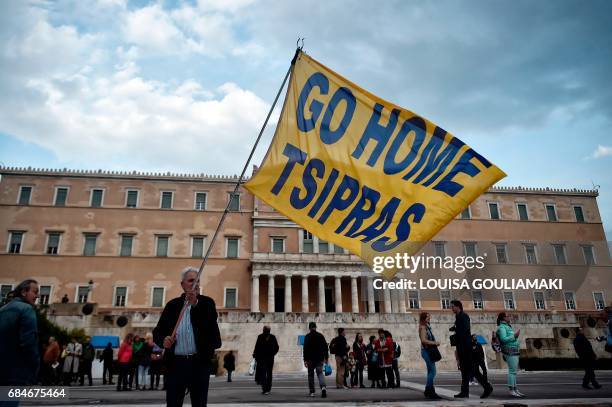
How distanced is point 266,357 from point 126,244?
3024 centimetres

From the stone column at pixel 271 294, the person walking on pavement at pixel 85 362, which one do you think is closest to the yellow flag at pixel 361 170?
the person walking on pavement at pixel 85 362

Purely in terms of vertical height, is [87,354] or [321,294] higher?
[321,294]

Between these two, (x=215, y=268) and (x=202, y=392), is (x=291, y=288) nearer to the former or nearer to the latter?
(x=215, y=268)

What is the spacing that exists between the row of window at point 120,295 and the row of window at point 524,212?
74.3 ft

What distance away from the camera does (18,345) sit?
351 centimetres

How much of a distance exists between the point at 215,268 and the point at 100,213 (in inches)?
423

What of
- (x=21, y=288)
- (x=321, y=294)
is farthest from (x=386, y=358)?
(x=321, y=294)

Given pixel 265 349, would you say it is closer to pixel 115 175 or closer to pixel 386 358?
pixel 386 358

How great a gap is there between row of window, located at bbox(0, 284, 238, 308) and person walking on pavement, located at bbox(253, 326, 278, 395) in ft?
87.1

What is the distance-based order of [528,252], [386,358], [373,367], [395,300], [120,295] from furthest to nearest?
[528,252] → [395,300] → [120,295] → [373,367] → [386,358]

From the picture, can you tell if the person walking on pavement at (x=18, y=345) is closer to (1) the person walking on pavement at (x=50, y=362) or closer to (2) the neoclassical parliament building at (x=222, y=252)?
(1) the person walking on pavement at (x=50, y=362)

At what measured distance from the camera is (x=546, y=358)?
20.5m

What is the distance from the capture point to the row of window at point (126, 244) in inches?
1361

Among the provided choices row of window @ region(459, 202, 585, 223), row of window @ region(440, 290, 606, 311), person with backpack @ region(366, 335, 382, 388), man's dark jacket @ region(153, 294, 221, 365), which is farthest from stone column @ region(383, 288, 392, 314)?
man's dark jacket @ region(153, 294, 221, 365)
